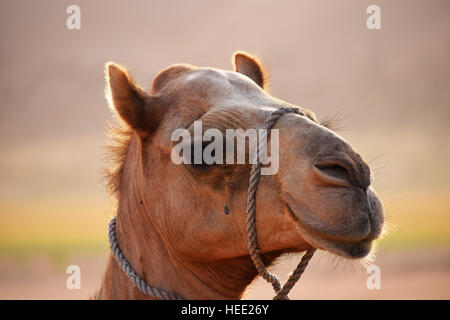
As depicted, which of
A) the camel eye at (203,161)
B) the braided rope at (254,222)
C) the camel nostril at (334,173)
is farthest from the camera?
the camel eye at (203,161)

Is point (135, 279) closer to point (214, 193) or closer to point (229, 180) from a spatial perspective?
point (214, 193)

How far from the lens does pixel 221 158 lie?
334cm

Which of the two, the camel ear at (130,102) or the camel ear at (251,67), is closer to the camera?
the camel ear at (130,102)

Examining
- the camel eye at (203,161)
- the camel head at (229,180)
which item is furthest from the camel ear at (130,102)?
the camel eye at (203,161)

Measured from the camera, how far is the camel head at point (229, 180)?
9.22ft

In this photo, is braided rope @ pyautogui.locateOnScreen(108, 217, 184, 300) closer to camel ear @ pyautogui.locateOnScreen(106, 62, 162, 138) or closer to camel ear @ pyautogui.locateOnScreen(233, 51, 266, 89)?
camel ear @ pyautogui.locateOnScreen(106, 62, 162, 138)

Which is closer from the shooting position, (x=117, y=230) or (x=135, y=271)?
(x=135, y=271)

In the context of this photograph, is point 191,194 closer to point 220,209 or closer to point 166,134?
point 220,209

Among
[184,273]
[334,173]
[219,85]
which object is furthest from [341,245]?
[219,85]

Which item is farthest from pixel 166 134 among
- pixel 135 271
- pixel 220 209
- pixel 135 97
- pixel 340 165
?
pixel 340 165

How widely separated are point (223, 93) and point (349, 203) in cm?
125

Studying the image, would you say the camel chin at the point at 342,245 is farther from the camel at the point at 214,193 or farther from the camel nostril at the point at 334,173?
the camel nostril at the point at 334,173

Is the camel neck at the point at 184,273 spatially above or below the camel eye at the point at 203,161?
below

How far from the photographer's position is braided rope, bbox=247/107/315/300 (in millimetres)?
3156
